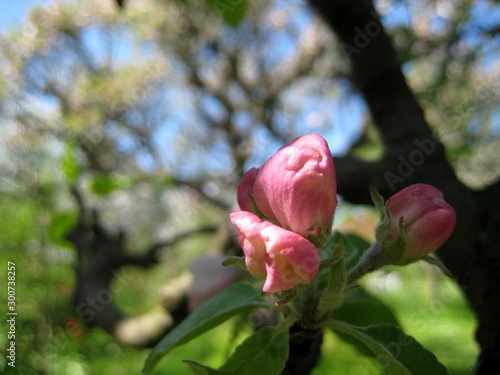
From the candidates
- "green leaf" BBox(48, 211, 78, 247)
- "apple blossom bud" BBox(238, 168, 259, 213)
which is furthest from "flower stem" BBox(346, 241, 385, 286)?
"green leaf" BBox(48, 211, 78, 247)

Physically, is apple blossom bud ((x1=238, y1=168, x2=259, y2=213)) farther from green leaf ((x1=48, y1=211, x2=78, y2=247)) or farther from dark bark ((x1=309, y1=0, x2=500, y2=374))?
green leaf ((x1=48, y1=211, x2=78, y2=247))

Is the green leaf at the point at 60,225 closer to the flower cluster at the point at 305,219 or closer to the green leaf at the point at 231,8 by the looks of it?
the green leaf at the point at 231,8

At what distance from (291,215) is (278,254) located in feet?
0.12

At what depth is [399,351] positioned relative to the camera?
0.32 metres

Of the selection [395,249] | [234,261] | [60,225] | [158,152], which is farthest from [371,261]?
[158,152]

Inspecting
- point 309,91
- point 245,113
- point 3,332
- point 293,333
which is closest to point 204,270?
point 293,333

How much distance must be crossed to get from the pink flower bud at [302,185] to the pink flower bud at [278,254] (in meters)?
0.02

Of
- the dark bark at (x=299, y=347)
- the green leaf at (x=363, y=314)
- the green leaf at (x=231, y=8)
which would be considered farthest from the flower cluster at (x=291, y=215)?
the green leaf at (x=231, y=8)

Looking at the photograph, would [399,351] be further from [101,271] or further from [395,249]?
[101,271]

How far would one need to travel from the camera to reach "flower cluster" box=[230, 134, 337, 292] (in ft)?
0.85

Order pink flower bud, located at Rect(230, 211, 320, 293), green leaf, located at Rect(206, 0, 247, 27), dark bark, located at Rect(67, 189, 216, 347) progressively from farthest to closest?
dark bark, located at Rect(67, 189, 216, 347)
green leaf, located at Rect(206, 0, 247, 27)
pink flower bud, located at Rect(230, 211, 320, 293)

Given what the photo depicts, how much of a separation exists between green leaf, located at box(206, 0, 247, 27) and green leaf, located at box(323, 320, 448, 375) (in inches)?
20.0

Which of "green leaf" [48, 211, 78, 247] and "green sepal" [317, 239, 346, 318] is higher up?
"green sepal" [317, 239, 346, 318]

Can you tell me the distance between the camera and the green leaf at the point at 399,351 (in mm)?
310
